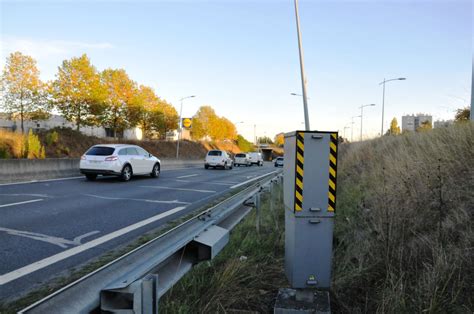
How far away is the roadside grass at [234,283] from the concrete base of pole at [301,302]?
19cm

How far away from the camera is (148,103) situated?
4884 cm

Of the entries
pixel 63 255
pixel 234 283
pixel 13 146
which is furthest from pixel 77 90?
pixel 234 283

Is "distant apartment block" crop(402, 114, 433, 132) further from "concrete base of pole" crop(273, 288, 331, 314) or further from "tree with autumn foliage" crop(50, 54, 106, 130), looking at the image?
"tree with autumn foliage" crop(50, 54, 106, 130)

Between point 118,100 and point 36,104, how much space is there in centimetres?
1133

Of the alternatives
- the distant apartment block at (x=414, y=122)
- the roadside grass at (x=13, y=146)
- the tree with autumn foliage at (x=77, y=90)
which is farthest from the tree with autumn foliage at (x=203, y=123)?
the roadside grass at (x=13, y=146)

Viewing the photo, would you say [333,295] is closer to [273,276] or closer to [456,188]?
[273,276]

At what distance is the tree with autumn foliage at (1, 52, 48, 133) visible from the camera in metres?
30.2

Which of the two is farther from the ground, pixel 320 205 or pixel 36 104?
pixel 36 104

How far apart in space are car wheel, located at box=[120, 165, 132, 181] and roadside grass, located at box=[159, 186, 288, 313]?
11155mm

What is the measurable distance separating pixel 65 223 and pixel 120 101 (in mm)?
38178

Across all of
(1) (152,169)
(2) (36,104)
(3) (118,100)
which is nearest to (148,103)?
(3) (118,100)

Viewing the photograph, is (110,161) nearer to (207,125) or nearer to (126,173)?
(126,173)

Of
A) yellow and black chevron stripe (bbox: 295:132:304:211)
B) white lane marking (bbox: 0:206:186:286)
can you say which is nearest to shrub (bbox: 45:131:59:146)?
white lane marking (bbox: 0:206:186:286)

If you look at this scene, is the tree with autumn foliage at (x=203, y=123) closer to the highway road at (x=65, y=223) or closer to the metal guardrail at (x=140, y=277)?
the highway road at (x=65, y=223)
